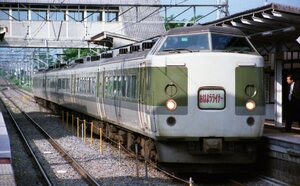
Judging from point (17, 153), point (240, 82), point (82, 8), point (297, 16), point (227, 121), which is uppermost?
point (82, 8)

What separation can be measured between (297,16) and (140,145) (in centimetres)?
458

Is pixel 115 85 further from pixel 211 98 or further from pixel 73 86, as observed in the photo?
pixel 73 86

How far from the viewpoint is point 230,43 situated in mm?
11211

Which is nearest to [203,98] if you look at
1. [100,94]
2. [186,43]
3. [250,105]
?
[250,105]

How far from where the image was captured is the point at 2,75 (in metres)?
171

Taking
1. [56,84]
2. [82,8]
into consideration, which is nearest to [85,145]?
[56,84]

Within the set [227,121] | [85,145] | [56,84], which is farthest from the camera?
[56,84]

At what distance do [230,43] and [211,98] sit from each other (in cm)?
132

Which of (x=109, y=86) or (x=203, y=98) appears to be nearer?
(x=203, y=98)

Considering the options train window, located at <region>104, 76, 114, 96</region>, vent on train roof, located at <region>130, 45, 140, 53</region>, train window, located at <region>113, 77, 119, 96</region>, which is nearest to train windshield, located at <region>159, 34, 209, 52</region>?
vent on train roof, located at <region>130, 45, 140, 53</region>

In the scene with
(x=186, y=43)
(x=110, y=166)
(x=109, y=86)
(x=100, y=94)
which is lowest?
(x=110, y=166)

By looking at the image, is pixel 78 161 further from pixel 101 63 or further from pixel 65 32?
pixel 65 32

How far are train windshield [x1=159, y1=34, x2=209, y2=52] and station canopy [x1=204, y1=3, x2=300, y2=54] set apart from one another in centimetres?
155

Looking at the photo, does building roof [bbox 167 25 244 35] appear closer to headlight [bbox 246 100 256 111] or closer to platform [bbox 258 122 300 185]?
headlight [bbox 246 100 256 111]
